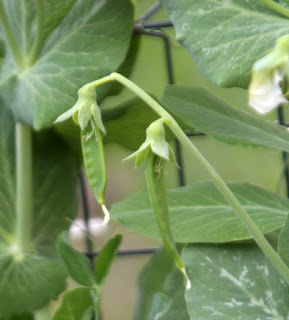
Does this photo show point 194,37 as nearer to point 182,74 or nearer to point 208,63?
point 208,63

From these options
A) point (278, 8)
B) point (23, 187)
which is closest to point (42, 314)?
point (23, 187)

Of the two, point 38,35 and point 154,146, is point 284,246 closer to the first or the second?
point 154,146

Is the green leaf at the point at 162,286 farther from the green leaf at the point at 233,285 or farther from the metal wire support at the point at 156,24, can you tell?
the metal wire support at the point at 156,24

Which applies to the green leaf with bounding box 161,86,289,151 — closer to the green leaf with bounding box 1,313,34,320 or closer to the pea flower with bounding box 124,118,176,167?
the pea flower with bounding box 124,118,176,167

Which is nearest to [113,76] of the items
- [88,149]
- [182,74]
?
[88,149]

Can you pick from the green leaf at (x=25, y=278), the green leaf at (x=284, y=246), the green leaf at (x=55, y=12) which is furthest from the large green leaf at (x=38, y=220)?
the green leaf at (x=284, y=246)

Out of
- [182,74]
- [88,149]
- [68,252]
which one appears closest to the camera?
[88,149]
